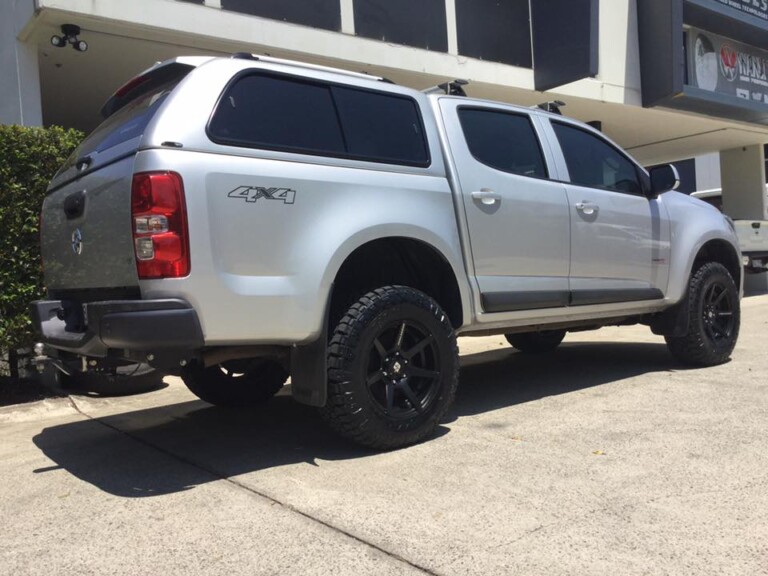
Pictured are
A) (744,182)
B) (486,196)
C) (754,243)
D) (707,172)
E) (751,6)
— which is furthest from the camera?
(707,172)

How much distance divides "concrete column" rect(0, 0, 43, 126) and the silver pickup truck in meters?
2.88

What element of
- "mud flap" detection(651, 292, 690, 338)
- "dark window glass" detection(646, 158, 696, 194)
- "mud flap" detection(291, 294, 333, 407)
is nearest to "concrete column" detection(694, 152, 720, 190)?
"dark window glass" detection(646, 158, 696, 194)

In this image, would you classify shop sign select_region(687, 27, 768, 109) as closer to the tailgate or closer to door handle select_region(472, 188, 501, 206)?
door handle select_region(472, 188, 501, 206)

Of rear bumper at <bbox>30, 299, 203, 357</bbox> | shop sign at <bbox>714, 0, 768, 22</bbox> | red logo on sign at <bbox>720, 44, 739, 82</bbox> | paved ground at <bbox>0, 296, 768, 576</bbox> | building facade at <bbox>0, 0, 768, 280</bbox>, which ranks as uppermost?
shop sign at <bbox>714, 0, 768, 22</bbox>

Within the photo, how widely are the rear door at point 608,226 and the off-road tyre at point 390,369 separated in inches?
55.0

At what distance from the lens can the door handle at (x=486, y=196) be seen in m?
4.20

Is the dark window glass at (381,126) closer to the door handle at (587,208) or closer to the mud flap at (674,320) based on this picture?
the door handle at (587,208)

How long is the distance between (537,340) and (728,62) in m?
9.38

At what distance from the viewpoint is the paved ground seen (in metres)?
2.53

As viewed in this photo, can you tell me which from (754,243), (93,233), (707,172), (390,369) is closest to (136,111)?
(93,233)

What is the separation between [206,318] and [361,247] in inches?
40.1

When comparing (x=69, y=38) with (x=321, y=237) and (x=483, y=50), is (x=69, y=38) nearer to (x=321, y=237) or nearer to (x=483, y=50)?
(x=321, y=237)

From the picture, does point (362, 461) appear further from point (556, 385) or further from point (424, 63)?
point (424, 63)

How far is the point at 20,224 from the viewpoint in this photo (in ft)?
17.4
